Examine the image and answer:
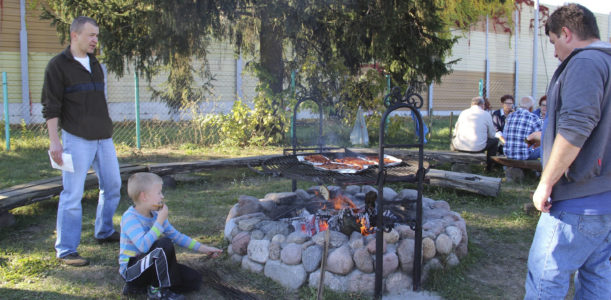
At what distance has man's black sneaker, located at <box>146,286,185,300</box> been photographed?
3.10 metres

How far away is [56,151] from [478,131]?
6.06 m

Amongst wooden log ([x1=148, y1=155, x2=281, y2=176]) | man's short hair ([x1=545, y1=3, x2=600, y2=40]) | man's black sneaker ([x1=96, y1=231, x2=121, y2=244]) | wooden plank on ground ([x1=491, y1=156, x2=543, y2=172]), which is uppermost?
man's short hair ([x1=545, y1=3, x2=600, y2=40])

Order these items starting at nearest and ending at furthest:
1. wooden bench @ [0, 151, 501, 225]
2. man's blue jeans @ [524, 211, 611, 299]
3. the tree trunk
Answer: man's blue jeans @ [524, 211, 611, 299] → wooden bench @ [0, 151, 501, 225] → the tree trunk

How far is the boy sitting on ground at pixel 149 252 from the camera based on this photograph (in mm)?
3062

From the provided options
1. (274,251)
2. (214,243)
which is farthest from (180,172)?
(274,251)

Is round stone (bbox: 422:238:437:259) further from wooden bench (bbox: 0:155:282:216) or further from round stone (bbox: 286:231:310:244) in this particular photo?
wooden bench (bbox: 0:155:282:216)

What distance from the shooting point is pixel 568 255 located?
85.0 inches

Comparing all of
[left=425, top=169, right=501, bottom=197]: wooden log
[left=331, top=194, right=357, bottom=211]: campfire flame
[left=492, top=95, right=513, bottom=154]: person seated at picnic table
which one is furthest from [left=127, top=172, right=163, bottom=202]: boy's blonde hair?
[left=492, top=95, right=513, bottom=154]: person seated at picnic table

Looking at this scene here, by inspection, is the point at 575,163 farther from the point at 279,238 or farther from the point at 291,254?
the point at 279,238

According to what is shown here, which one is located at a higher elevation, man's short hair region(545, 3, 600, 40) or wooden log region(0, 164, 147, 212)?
man's short hair region(545, 3, 600, 40)

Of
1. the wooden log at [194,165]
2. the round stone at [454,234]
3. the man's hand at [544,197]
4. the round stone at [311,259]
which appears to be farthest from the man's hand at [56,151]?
the man's hand at [544,197]

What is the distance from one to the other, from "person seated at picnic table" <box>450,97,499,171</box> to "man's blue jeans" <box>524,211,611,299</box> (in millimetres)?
5142

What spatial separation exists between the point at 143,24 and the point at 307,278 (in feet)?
20.7

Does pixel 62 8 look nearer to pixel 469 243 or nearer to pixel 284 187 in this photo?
pixel 284 187
